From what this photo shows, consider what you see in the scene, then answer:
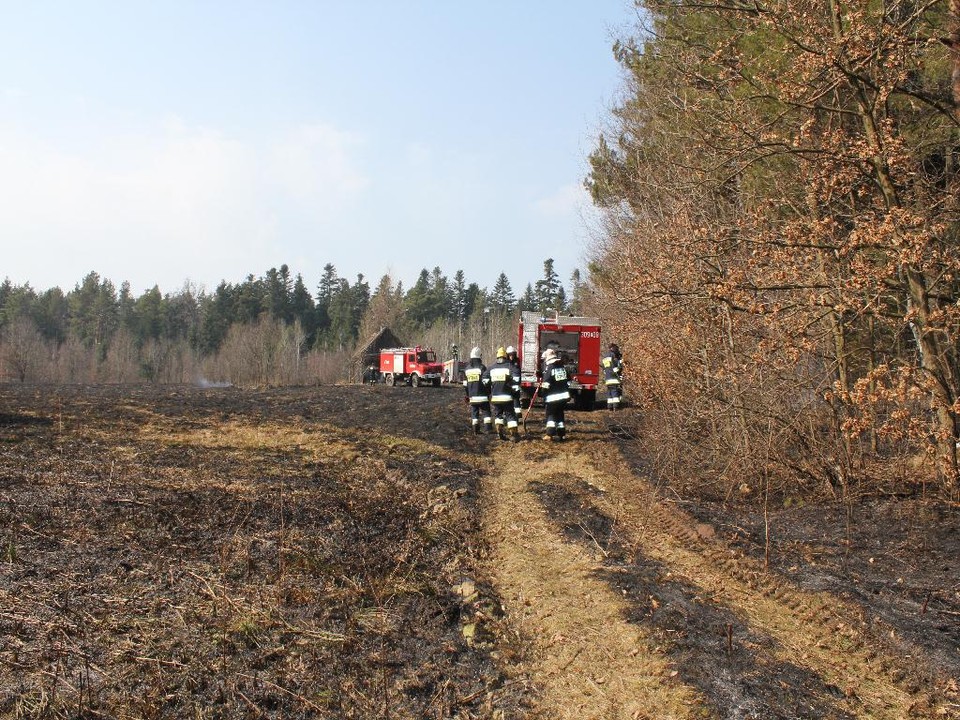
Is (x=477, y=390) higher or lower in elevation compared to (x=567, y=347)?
lower

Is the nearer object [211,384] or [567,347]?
[567,347]

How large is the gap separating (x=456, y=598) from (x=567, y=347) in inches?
615

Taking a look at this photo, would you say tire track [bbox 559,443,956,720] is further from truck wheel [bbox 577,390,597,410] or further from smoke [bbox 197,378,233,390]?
smoke [bbox 197,378,233,390]

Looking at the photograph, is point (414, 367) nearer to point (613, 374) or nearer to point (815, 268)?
point (613, 374)

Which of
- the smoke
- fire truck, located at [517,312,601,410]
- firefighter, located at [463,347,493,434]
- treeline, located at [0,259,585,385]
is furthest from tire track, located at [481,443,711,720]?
treeline, located at [0,259,585,385]

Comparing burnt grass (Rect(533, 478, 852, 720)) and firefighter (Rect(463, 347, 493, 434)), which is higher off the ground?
firefighter (Rect(463, 347, 493, 434))

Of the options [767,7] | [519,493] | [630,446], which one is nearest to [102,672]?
[519,493]

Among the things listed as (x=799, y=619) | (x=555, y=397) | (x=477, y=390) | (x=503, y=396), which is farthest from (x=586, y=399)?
(x=799, y=619)

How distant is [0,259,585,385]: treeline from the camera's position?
7575cm

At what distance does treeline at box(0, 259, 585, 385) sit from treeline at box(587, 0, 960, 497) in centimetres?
5855

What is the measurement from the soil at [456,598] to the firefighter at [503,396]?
3712mm

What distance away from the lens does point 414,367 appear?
4188 cm

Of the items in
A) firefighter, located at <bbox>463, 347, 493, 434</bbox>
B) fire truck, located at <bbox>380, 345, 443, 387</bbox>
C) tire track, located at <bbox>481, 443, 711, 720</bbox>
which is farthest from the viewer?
fire truck, located at <bbox>380, 345, 443, 387</bbox>

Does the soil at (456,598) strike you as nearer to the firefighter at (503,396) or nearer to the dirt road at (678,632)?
the dirt road at (678,632)
